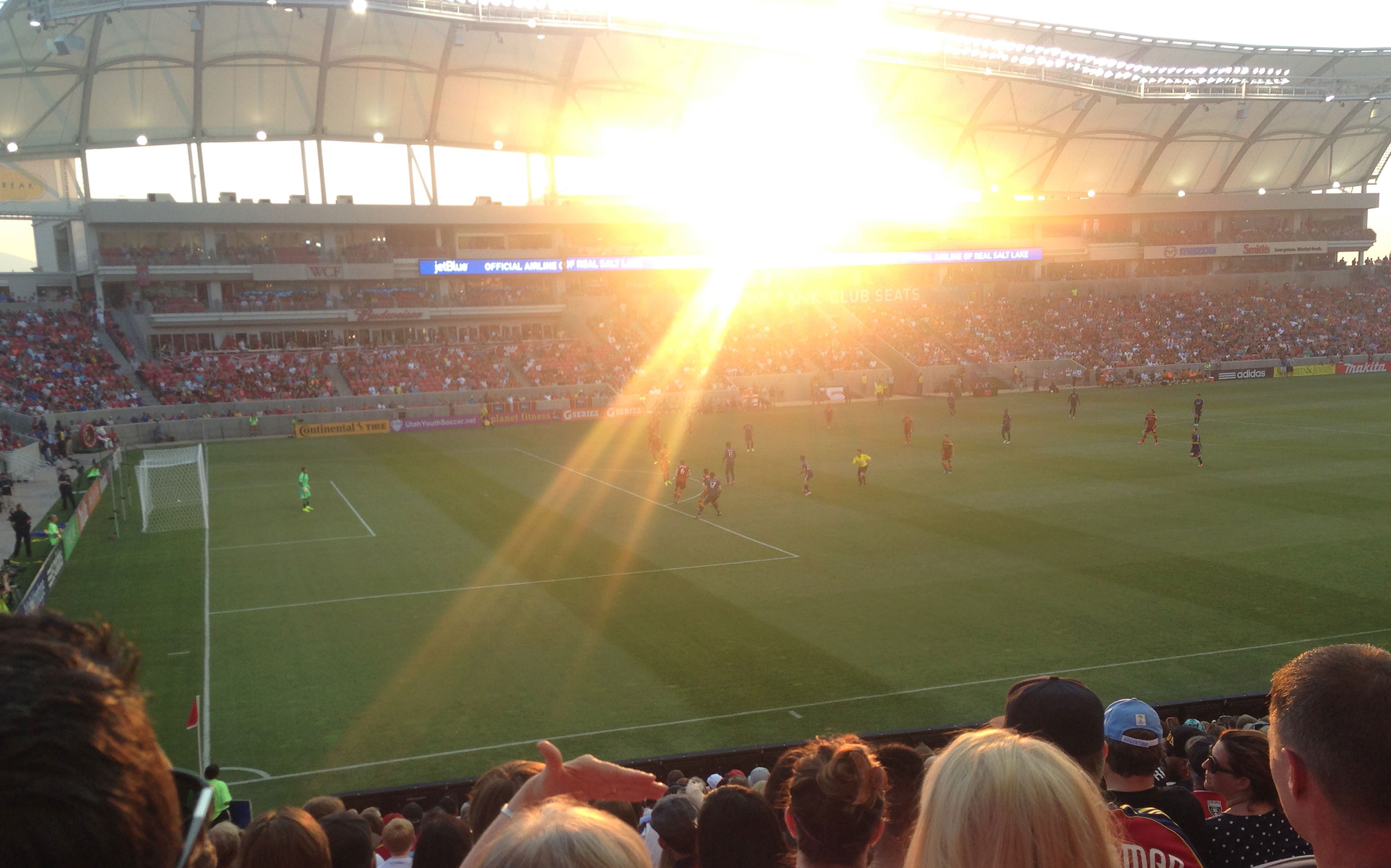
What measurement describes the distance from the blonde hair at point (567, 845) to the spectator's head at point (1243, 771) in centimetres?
438

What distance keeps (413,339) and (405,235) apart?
8308mm

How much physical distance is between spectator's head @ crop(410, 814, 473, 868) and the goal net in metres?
28.9

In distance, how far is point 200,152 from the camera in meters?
68.1

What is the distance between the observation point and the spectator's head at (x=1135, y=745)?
4742 millimetres

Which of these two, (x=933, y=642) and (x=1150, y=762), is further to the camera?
(x=933, y=642)

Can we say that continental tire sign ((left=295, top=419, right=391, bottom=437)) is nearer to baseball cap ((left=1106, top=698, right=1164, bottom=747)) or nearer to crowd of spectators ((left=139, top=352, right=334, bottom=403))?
crowd of spectators ((left=139, top=352, right=334, bottom=403))

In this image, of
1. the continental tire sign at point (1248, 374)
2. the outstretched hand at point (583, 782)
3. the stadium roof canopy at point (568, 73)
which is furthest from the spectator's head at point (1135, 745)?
the continental tire sign at point (1248, 374)

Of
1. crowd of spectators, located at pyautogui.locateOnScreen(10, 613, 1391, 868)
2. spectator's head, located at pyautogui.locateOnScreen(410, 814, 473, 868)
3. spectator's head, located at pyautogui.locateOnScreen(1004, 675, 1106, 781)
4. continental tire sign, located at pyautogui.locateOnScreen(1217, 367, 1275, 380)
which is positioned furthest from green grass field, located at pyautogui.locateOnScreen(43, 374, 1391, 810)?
continental tire sign, located at pyautogui.locateOnScreen(1217, 367, 1275, 380)

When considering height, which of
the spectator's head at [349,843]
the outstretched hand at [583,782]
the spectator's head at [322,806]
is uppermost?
the outstretched hand at [583,782]

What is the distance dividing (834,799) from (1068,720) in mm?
1120

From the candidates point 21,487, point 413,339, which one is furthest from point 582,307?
point 21,487

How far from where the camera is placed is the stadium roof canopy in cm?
5884

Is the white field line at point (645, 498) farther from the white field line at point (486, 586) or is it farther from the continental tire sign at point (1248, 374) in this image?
the continental tire sign at point (1248, 374)

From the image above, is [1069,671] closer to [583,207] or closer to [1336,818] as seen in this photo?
[1336,818]
